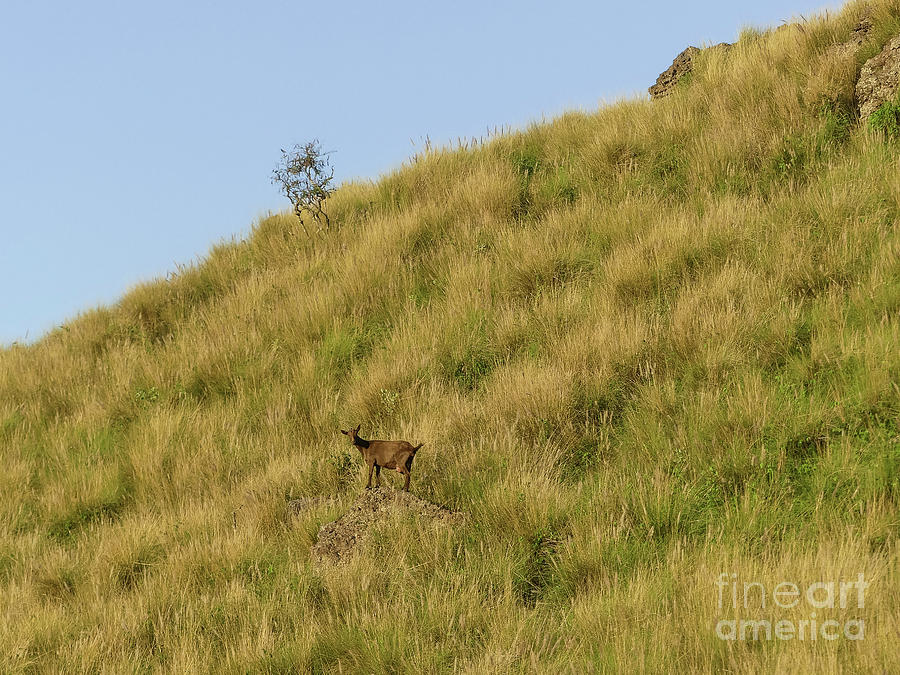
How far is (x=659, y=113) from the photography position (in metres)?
9.77

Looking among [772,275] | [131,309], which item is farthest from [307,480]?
[131,309]

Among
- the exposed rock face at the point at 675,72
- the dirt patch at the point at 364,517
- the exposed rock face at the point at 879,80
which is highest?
the exposed rock face at the point at 675,72

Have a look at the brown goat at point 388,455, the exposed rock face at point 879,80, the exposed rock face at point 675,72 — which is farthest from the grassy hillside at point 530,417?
the exposed rock face at point 675,72

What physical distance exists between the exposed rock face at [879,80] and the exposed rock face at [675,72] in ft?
10.9

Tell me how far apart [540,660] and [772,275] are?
4.11 m

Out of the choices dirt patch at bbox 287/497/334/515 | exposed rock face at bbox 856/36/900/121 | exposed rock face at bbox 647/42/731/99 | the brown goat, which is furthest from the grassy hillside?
exposed rock face at bbox 647/42/731/99

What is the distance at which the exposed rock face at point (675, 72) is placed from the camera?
447 inches

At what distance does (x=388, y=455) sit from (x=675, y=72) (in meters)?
9.35

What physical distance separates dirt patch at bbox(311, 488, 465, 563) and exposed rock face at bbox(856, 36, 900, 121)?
6.61 metres

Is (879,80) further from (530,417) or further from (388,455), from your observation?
(388,455)

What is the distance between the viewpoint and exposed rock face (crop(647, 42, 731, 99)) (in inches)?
447

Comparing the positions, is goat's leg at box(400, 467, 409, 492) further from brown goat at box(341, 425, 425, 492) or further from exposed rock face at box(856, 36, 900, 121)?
exposed rock face at box(856, 36, 900, 121)

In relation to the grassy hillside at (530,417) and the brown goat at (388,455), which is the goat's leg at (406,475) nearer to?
the brown goat at (388,455)

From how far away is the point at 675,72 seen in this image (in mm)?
11680
